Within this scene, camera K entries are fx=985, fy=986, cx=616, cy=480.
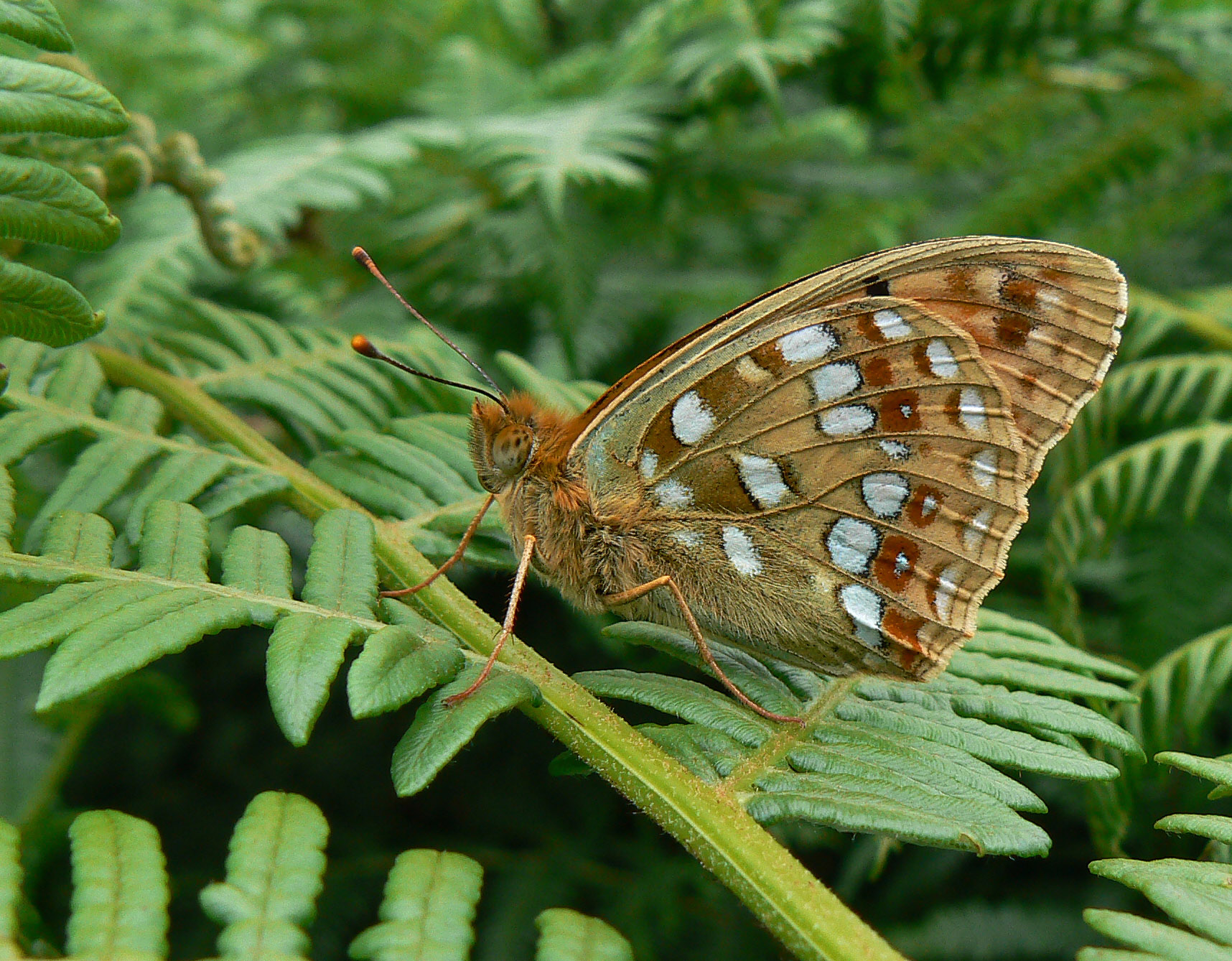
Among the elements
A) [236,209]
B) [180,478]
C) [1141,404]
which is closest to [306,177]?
[236,209]

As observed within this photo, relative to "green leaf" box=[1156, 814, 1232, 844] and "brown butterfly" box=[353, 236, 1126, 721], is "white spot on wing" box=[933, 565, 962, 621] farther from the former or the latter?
"green leaf" box=[1156, 814, 1232, 844]

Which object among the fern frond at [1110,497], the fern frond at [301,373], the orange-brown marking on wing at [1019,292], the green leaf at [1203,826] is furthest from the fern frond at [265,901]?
the fern frond at [1110,497]

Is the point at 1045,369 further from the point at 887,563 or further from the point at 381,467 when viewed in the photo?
the point at 381,467

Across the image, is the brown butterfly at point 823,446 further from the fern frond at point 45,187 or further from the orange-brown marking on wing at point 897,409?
the fern frond at point 45,187

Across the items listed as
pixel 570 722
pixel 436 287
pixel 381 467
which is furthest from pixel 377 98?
pixel 570 722

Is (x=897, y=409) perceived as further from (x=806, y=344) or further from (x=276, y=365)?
(x=276, y=365)
